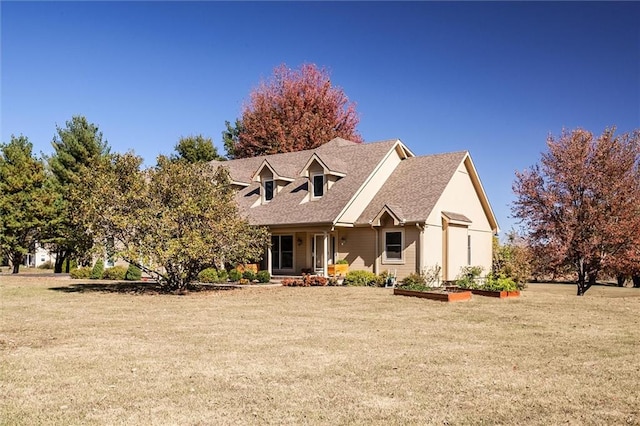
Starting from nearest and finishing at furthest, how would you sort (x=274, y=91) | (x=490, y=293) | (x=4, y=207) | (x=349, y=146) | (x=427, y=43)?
(x=490, y=293), (x=427, y=43), (x=349, y=146), (x=4, y=207), (x=274, y=91)

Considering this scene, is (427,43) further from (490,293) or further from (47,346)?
(47,346)

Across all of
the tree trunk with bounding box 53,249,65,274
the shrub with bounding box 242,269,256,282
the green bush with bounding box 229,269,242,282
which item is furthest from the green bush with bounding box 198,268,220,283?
the tree trunk with bounding box 53,249,65,274

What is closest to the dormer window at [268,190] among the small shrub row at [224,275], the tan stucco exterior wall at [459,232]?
the small shrub row at [224,275]

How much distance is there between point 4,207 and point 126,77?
2005 cm

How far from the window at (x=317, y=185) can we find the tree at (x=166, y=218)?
7.88 m

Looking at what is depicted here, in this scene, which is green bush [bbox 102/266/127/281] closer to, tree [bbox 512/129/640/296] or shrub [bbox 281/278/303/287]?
shrub [bbox 281/278/303/287]

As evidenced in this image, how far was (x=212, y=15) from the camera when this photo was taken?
74.1ft

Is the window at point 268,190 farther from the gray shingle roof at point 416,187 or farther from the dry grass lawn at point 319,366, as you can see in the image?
the dry grass lawn at point 319,366

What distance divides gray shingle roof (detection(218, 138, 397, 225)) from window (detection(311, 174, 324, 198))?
0.61 metres

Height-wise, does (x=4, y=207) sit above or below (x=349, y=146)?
below

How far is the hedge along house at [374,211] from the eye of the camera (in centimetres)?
2669

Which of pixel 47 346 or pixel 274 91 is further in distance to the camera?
pixel 274 91

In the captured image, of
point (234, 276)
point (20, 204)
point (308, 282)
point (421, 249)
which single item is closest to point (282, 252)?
point (234, 276)

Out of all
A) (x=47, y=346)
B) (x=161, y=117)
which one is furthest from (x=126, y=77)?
(x=47, y=346)
